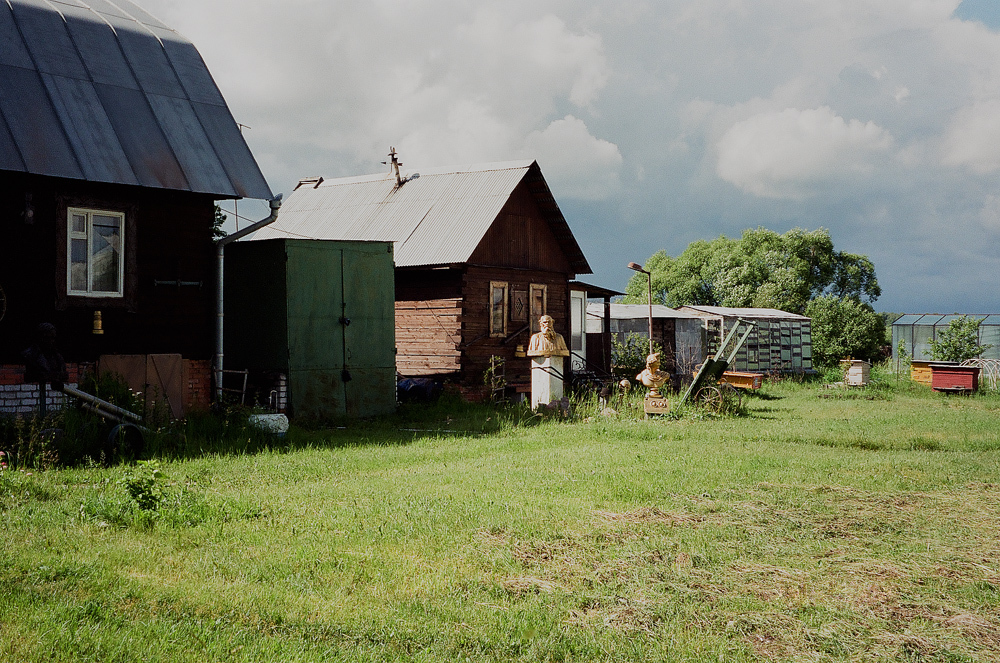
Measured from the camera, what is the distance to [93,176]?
1231cm

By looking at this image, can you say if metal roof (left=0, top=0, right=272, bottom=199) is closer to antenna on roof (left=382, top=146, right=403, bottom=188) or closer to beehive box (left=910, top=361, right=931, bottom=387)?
antenna on roof (left=382, top=146, right=403, bottom=188)

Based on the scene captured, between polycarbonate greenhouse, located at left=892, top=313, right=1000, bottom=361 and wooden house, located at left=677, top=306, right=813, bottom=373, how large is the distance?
4322mm

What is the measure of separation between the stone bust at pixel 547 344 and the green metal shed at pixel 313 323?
2811 mm

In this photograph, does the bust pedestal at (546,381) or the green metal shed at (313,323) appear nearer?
the green metal shed at (313,323)

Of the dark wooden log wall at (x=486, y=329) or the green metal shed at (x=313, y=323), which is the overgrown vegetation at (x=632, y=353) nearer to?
the dark wooden log wall at (x=486, y=329)

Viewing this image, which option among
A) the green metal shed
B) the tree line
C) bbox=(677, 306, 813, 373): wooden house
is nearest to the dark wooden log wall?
the green metal shed

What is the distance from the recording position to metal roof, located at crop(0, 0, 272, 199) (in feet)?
40.5

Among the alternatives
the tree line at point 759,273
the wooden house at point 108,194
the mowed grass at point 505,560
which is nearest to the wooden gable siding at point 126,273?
the wooden house at point 108,194

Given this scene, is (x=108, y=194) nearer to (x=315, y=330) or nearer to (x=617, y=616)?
(x=315, y=330)

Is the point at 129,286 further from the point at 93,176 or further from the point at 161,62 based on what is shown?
the point at 161,62

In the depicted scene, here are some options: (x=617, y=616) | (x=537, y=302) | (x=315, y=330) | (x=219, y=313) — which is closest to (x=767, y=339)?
(x=537, y=302)

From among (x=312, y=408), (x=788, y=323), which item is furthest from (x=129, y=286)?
(x=788, y=323)

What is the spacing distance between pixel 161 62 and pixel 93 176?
3.60 metres

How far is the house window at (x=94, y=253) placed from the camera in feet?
41.5
